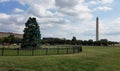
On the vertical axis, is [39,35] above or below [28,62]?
above

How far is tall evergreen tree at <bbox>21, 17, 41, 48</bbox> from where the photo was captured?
217ft

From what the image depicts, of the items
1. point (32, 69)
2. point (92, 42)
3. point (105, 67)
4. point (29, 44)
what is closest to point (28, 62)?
point (32, 69)

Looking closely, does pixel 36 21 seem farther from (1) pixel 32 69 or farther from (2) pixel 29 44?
(1) pixel 32 69

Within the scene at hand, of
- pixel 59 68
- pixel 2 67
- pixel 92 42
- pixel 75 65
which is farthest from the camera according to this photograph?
pixel 92 42

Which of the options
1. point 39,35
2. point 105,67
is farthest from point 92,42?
point 105,67

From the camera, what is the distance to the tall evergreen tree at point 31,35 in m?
66.1

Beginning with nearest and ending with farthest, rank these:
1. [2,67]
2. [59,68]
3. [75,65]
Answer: [2,67], [59,68], [75,65]

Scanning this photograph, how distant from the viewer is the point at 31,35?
220 feet

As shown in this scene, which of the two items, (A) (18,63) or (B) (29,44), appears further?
(B) (29,44)

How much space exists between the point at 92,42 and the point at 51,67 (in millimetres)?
127439

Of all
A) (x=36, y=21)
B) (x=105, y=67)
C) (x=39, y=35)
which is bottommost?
(x=105, y=67)

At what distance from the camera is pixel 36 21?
2731 inches

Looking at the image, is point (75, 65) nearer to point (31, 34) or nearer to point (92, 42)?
point (31, 34)

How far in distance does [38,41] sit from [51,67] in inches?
1746
